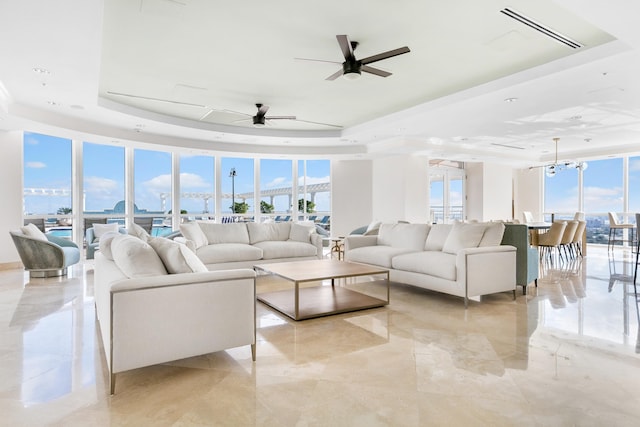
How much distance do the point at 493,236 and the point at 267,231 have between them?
143 inches

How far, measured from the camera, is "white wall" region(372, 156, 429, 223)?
938 cm

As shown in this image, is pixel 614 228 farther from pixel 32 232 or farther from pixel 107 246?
pixel 32 232

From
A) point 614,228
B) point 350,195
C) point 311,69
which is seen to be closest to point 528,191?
point 614,228

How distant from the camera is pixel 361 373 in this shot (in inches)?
92.2

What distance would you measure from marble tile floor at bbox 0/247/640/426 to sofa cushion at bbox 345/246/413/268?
3.78ft

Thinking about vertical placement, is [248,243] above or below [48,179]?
below

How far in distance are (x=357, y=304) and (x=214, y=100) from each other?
413 cm

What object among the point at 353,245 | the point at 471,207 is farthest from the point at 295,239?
the point at 471,207

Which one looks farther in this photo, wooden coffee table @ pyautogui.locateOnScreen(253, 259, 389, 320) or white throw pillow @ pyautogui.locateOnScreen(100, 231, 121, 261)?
wooden coffee table @ pyautogui.locateOnScreen(253, 259, 389, 320)

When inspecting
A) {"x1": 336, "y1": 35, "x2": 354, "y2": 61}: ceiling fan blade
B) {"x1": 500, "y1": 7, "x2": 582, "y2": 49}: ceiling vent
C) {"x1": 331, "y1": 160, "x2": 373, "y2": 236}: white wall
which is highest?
{"x1": 500, "y1": 7, "x2": 582, "y2": 49}: ceiling vent

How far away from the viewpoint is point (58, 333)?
312 cm

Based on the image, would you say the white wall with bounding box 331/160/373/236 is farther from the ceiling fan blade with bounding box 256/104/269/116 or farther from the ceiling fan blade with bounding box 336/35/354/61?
the ceiling fan blade with bounding box 336/35/354/61

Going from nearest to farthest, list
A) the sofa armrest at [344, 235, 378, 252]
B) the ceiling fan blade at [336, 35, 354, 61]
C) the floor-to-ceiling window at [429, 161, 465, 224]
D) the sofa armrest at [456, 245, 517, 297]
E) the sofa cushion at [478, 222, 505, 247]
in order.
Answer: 1. the ceiling fan blade at [336, 35, 354, 61]
2. the sofa armrest at [456, 245, 517, 297]
3. the sofa cushion at [478, 222, 505, 247]
4. the sofa armrest at [344, 235, 378, 252]
5. the floor-to-ceiling window at [429, 161, 465, 224]

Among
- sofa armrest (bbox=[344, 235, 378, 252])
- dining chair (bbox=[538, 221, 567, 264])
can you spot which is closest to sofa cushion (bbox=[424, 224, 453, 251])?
sofa armrest (bbox=[344, 235, 378, 252])
